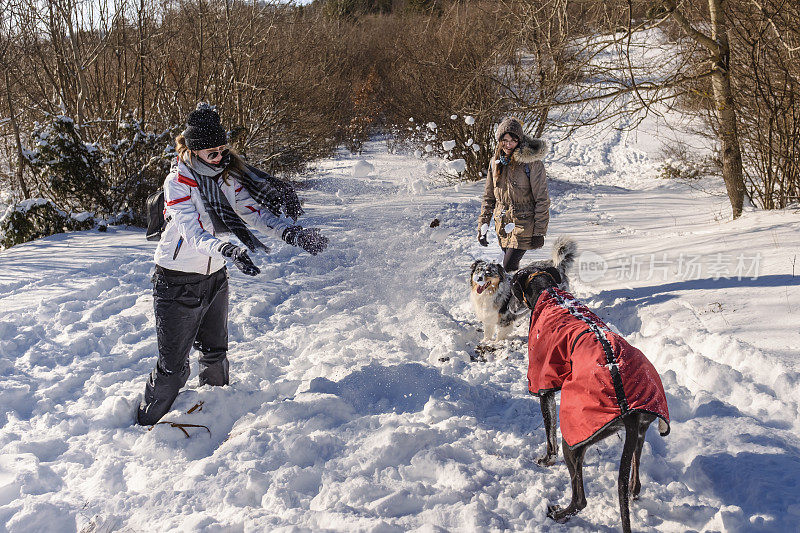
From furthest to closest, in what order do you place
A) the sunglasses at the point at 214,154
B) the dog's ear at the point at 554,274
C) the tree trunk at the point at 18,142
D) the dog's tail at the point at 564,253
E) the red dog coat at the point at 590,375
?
the tree trunk at the point at 18,142 < the dog's tail at the point at 564,253 < the dog's ear at the point at 554,274 < the sunglasses at the point at 214,154 < the red dog coat at the point at 590,375

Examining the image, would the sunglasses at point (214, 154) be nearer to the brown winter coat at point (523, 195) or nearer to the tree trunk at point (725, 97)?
the brown winter coat at point (523, 195)

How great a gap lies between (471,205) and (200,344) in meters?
7.24

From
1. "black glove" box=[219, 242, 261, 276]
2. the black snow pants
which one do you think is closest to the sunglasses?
"black glove" box=[219, 242, 261, 276]

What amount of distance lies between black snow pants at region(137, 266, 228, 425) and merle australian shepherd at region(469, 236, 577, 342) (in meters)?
2.27

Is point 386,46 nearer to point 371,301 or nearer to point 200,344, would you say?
point 371,301

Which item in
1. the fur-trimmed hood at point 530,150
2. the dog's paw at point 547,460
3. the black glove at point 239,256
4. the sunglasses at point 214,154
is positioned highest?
the fur-trimmed hood at point 530,150

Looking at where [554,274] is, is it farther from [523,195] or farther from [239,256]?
[239,256]

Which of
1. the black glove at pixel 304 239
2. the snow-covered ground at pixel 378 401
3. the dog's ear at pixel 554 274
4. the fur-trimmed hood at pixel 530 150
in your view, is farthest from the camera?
the fur-trimmed hood at pixel 530 150

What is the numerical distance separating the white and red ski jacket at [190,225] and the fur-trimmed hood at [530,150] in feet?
8.19

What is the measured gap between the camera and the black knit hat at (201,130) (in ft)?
9.87

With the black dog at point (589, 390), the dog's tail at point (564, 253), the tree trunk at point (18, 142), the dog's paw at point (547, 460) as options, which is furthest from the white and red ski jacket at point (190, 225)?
the tree trunk at point (18, 142)

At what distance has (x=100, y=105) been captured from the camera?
29.6 ft

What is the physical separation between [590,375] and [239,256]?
75.2 inches

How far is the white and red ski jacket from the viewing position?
299 cm
